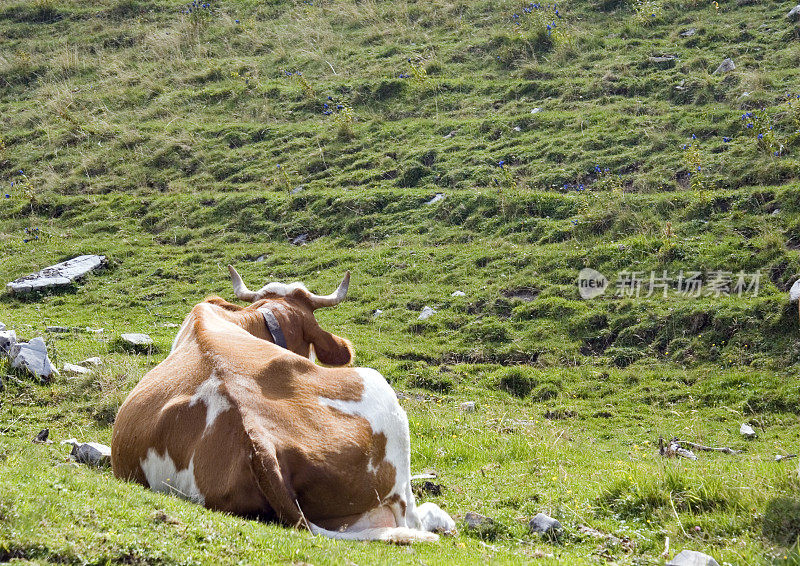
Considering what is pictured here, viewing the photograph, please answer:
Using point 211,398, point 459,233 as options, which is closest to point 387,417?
point 211,398

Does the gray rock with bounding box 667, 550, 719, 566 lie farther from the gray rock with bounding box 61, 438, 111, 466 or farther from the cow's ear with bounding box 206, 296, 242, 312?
the cow's ear with bounding box 206, 296, 242, 312

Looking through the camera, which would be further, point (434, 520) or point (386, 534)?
point (434, 520)

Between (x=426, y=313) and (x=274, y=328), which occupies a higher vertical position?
(x=274, y=328)

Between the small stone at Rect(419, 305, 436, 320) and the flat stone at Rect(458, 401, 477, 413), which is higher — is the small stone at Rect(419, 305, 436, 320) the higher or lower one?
the lower one

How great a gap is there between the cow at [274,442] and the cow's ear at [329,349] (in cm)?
202

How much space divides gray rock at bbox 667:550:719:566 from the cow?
1.74 metres

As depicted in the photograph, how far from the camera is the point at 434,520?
677 cm

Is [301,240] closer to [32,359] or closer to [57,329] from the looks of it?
[57,329]

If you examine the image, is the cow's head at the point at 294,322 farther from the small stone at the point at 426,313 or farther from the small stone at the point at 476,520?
the small stone at the point at 426,313

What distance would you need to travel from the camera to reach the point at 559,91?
18688 mm

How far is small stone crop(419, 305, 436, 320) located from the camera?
13.9m

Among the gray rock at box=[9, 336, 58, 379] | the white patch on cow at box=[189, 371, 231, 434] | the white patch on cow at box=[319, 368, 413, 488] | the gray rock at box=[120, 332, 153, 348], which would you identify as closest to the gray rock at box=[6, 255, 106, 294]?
the gray rock at box=[120, 332, 153, 348]

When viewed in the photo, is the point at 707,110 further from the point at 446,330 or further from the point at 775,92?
the point at 446,330

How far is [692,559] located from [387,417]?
241cm
